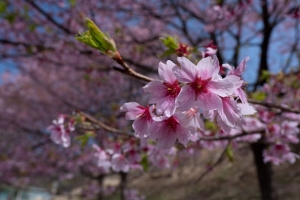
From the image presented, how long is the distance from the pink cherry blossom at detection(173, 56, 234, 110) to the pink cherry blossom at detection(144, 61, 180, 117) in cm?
4

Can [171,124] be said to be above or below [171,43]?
below

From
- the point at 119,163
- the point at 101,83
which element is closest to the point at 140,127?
the point at 119,163

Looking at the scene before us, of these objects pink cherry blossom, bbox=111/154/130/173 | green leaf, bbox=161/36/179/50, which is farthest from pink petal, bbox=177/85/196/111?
pink cherry blossom, bbox=111/154/130/173

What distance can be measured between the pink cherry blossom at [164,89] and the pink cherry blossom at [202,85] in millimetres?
41

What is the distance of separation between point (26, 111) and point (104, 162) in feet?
30.8

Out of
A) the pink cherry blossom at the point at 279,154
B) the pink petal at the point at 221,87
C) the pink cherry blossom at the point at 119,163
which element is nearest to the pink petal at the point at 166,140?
the pink petal at the point at 221,87

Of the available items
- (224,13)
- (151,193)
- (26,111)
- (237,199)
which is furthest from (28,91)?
(224,13)

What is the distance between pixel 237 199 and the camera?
7.73m

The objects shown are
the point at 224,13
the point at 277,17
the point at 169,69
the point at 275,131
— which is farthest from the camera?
the point at 277,17

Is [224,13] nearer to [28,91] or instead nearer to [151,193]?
[151,193]

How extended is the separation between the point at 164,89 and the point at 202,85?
5.0 inches

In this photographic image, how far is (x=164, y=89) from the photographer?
3.12 ft

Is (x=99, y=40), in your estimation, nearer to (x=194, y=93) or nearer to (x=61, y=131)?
(x=194, y=93)

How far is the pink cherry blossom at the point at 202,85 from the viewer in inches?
35.0
